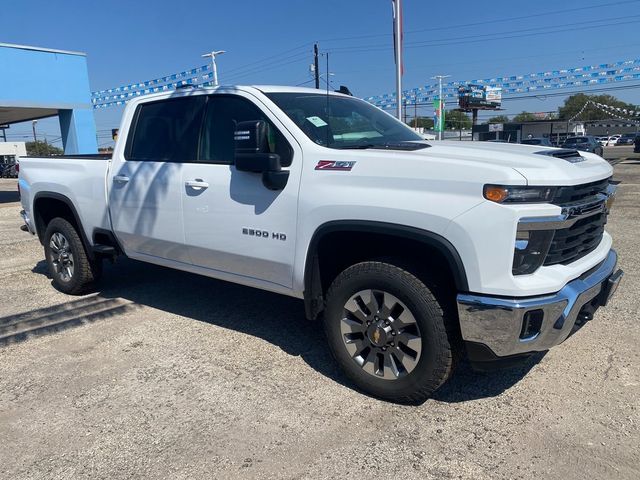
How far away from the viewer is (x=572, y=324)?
9.72 ft

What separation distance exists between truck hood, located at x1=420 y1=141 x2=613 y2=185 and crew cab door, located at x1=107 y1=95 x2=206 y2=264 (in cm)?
202

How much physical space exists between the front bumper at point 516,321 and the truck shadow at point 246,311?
2.14 feet

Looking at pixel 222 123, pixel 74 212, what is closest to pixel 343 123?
pixel 222 123

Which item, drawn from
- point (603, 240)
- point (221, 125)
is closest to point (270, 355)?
point (221, 125)

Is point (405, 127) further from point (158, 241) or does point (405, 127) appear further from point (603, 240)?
point (158, 241)

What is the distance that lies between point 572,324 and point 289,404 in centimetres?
174

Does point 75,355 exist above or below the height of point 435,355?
below

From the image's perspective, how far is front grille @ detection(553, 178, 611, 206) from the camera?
9.25ft

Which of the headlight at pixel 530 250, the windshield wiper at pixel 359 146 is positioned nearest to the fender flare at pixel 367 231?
the headlight at pixel 530 250

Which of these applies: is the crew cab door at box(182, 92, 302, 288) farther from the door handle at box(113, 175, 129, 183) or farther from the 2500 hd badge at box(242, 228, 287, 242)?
the door handle at box(113, 175, 129, 183)

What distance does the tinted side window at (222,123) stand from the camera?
156 inches

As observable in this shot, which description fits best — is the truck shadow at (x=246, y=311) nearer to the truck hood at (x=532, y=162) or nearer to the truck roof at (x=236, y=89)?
the truck hood at (x=532, y=162)

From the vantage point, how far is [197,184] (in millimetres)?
4055

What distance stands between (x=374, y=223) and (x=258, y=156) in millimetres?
915
